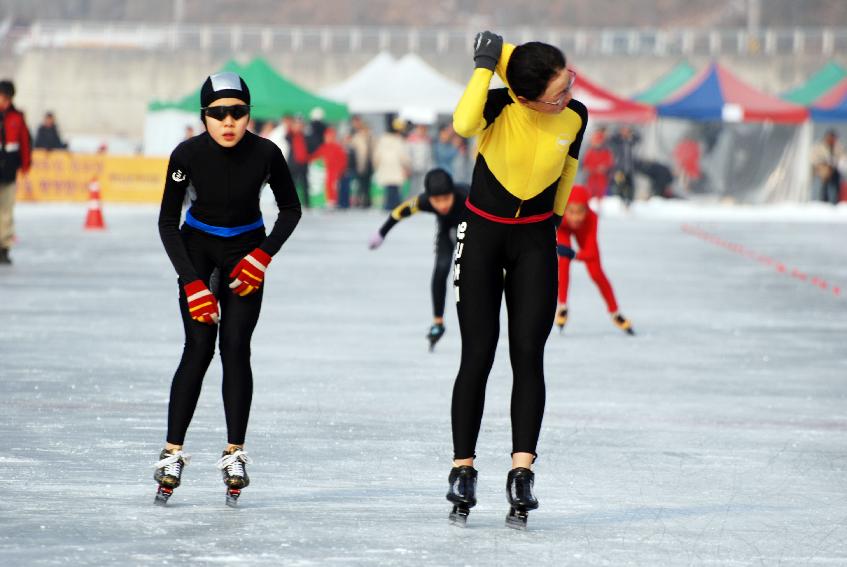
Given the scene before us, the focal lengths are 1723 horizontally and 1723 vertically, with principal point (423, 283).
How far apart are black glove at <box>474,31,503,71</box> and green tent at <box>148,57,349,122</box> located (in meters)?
28.2

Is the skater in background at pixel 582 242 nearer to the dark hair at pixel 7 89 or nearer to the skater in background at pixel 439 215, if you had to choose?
the skater in background at pixel 439 215

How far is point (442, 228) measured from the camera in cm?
1114

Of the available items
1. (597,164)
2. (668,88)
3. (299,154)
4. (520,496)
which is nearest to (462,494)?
(520,496)

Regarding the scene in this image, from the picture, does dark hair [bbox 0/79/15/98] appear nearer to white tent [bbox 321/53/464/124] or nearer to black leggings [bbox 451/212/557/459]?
black leggings [bbox 451/212/557/459]

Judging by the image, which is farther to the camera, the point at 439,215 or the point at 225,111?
the point at 439,215

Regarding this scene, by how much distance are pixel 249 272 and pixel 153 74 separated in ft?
178

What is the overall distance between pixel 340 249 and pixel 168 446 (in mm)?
14976

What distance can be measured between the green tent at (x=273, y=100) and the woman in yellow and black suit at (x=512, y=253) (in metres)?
28.2

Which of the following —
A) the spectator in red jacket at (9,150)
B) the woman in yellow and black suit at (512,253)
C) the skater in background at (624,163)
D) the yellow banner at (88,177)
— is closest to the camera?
the woman in yellow and black suit at (512,253)

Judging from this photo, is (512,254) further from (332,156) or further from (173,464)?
(332,156)

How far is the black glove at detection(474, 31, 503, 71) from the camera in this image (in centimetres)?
544

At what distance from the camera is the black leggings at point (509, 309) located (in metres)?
5.55

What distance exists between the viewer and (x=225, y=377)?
584cm

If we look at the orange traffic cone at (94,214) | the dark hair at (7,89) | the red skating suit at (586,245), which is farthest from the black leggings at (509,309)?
the orange traffic cone at (94,214)
